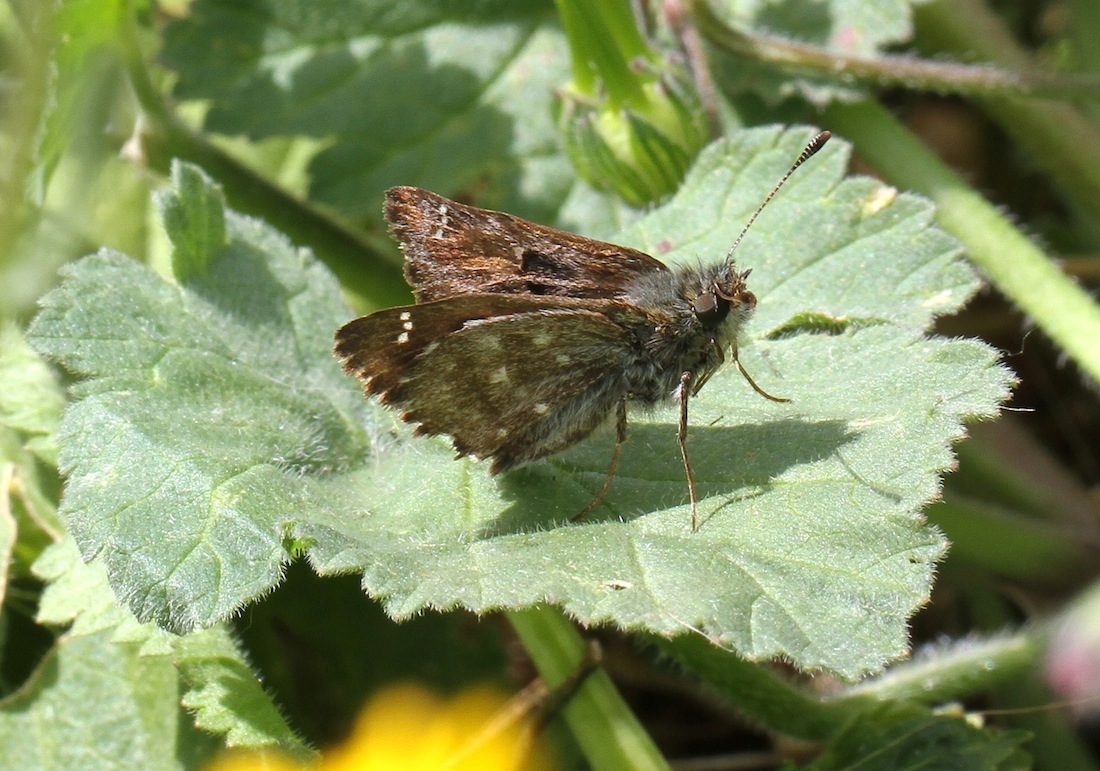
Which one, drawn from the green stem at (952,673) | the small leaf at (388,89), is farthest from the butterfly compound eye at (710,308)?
the small leaf at (388,89)

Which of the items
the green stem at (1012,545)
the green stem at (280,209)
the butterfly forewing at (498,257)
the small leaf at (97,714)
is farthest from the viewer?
the green stem at (280,209)

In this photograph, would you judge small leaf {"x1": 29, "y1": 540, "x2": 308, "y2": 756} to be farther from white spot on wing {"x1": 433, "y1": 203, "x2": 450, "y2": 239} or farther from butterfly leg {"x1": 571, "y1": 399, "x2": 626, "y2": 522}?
white spot on wing {"x1": 433, "y1": 203, "x2": 450, "y2": 239}

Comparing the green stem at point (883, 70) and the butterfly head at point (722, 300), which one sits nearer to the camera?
the butterfly head at point (722, 300)

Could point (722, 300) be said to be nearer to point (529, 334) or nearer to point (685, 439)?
point (685, 439)

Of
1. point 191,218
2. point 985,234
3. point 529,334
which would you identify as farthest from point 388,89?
point 985,234

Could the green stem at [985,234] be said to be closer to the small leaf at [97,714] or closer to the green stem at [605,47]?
the green stem at [605,47]

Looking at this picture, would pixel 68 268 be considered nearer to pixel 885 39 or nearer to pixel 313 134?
pixel 313 134
